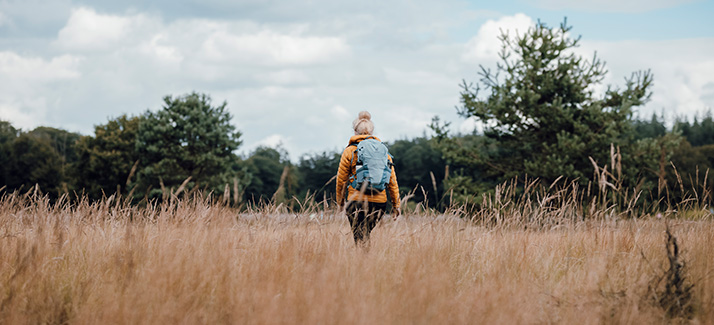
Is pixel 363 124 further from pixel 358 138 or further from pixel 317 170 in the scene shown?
pixel 317 170

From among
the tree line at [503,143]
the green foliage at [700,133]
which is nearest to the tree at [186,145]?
the tree line at [503,143]

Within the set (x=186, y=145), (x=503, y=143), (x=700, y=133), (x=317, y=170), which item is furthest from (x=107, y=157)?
(x=700, y=133)

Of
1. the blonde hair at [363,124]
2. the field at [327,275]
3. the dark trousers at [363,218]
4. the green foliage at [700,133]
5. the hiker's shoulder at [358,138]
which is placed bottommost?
the field at [327,275]

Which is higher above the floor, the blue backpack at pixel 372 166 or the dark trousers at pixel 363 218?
the blue backpack at pixel 372 166

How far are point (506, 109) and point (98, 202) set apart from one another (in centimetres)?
1933

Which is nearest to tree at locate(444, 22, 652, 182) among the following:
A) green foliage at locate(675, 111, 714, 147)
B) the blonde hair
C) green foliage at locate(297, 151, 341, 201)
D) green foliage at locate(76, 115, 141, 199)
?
the blonde hair

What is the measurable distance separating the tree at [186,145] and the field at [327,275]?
30904 millimetres

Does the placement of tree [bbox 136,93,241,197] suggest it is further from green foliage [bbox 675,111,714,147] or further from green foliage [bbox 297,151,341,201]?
green foliage [bbox 675,111,714,147]

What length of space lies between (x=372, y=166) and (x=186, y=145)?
33.1 meters

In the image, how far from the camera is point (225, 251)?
4578 millimetres

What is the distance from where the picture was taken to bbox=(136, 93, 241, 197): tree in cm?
3619

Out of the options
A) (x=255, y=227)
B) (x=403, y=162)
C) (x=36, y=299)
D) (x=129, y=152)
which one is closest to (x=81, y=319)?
(x=36, y=299)

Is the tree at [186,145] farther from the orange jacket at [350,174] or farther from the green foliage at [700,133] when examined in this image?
the green foliage at [700,133]

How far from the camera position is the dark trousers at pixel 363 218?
5830 mm
